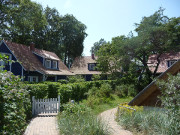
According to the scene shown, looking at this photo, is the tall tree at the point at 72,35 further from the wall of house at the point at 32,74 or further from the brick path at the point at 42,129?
the brick path at the point at 42,129

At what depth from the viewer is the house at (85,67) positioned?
1288 inches

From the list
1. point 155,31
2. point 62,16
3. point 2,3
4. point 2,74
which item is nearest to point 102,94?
point 155,31

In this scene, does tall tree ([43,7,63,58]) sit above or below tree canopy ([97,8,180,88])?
above

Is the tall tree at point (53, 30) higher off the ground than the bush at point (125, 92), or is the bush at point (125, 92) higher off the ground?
the tall tree at point (53, 30)

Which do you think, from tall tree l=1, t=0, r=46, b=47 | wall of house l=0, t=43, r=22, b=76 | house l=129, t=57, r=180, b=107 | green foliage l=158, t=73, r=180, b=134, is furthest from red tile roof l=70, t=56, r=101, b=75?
green foliage l=158, t=73, r=180, b=134

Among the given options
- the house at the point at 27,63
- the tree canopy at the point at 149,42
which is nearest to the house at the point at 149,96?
the tree canopy at the point at 149,42

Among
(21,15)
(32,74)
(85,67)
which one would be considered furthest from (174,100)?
(85,67)

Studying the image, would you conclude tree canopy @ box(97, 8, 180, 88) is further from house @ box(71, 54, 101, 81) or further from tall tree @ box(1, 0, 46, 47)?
tall tree @ box(1, 0, 46, 47)

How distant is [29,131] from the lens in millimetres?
6480

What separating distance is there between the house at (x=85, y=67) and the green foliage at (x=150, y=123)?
84.7ft

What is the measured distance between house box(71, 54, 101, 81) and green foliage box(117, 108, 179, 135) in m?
25.8

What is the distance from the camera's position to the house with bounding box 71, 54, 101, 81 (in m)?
32.7

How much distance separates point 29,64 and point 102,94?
1143cm

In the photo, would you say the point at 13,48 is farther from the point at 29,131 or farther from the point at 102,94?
the point at 29,131
